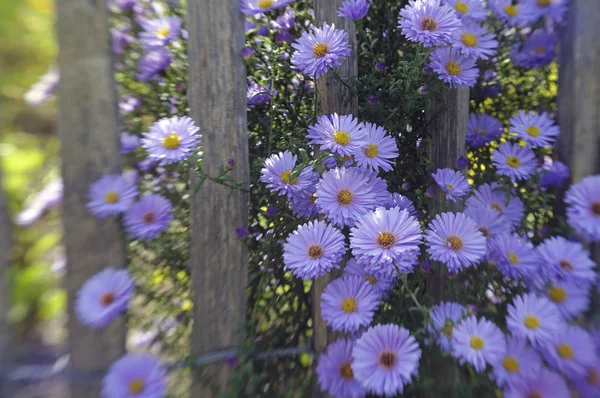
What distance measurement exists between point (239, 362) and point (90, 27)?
0.78m

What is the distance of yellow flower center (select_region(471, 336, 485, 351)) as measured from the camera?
72 centimetres

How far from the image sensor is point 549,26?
120cm

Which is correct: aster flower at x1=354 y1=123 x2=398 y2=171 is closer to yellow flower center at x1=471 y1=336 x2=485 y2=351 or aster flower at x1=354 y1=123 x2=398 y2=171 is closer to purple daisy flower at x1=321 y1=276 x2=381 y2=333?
purple daisy flower at x1=321 y1=276 x2=381 y2=333

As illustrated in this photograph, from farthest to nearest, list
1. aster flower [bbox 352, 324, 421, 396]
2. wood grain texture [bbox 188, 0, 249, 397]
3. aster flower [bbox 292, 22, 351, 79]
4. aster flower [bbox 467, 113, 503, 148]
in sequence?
aster flower [bbox 467, 113, 503, 148] < wood grain texture [bbox 188, 0, 249, 397] < aster flower [bbox 292, 22, 351, 79] < aster flower [bbox 352, 324, 421, 396]

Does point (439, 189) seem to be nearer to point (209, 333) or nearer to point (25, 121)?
point (209, 333)

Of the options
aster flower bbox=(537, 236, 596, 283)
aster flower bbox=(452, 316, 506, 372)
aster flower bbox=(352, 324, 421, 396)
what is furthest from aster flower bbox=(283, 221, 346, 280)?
aster flower bbox=(537, 236, 596, 283)

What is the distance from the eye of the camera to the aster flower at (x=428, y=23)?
79 centimetres

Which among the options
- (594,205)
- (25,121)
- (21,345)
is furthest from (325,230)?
(25,121)

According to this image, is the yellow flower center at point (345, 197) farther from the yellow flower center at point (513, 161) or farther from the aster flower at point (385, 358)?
the yellow flower center at point (513, 161)

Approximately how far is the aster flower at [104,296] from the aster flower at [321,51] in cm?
57

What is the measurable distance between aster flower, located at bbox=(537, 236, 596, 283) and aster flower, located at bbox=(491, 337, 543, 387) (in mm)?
185

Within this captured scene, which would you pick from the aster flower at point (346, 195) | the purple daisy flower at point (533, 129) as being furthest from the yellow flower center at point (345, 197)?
the purple daisy flower at point (533, 129)

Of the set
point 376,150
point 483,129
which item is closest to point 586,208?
point 483,129

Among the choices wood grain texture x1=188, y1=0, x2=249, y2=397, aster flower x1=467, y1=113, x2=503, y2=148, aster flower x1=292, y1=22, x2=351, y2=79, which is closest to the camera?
aster flower x1=292, y1=22, x2=351, y2=79
